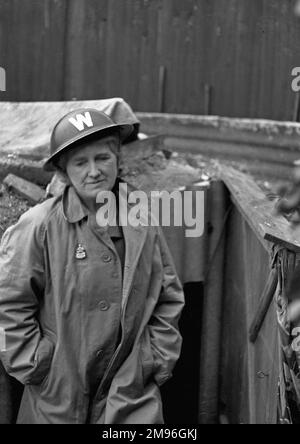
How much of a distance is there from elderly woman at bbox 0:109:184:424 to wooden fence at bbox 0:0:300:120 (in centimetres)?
409

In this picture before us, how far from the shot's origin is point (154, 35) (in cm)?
739

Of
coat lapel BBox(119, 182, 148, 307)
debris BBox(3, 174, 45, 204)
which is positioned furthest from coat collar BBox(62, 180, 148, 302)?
debris BBox(3, 174, 45, 204)

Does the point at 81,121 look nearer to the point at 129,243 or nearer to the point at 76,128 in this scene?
the point at 76,128

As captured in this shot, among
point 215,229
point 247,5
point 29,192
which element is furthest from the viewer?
point 247,5

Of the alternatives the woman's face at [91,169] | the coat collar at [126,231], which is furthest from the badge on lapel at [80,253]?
the woman's face at [91,169]

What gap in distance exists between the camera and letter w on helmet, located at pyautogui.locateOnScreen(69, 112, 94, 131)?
3.31 metres

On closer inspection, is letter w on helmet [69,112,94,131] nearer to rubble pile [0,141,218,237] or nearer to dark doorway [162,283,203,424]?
rubble pile [0,141,218,237]

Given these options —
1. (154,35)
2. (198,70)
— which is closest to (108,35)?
(154,35)

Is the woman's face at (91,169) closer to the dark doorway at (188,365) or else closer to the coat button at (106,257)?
the coat button at (106,257)

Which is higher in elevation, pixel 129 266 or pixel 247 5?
pixel 247 5

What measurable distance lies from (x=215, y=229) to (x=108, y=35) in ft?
9.98

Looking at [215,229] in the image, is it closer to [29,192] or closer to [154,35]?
[29,192]

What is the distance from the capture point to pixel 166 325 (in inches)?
131

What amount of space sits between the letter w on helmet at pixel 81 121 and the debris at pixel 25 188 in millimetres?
1084
